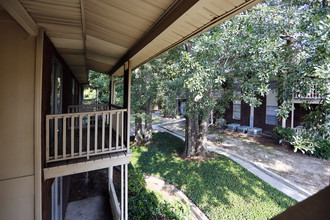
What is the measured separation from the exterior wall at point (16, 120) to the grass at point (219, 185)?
4.53 meters

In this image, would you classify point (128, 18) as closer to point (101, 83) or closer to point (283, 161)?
point (283, 161)

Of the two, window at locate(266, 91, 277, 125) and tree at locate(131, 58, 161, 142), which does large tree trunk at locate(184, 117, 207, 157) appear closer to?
tree at locate(131, 58, 161, 142)

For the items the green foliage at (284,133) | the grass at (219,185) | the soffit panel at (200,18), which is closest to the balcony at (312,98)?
the green foliage at (284,133)

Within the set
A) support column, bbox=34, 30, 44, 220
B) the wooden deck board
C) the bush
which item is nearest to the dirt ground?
the bush

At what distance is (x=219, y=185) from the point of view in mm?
6457

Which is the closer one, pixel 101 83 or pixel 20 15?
pixel 20 15

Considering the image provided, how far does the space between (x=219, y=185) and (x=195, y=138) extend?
11.0ft

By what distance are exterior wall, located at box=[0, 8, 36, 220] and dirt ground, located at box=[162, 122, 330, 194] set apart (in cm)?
789

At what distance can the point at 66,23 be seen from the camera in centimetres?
262

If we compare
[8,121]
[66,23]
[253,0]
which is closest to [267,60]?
[253,0]

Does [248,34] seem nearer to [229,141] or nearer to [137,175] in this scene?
[137,175]

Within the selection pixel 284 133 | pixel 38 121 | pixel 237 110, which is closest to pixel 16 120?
pixel 38 121

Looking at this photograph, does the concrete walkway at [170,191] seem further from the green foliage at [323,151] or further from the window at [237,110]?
the window at [237,110]

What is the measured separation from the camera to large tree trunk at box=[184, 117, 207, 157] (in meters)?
9.45
